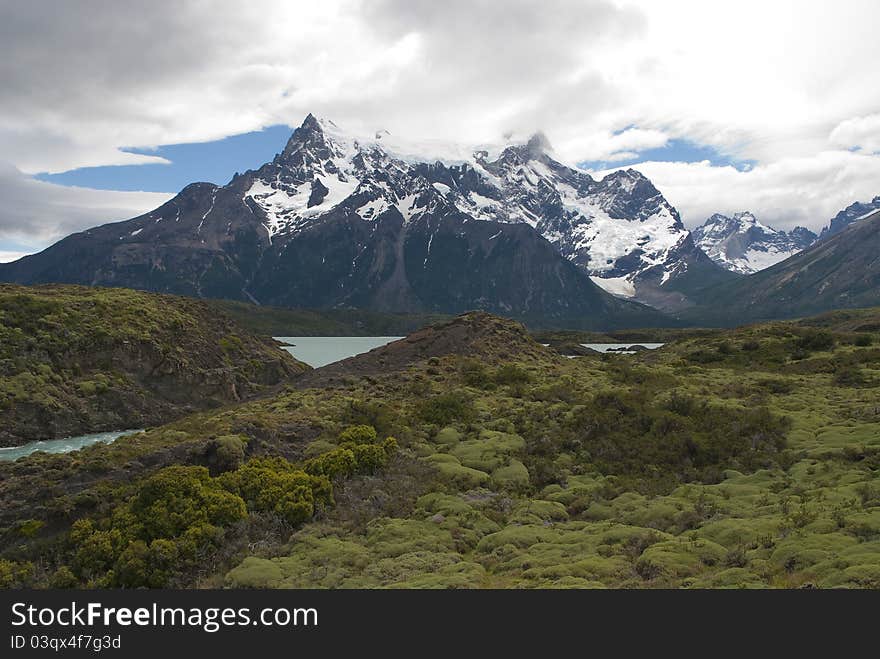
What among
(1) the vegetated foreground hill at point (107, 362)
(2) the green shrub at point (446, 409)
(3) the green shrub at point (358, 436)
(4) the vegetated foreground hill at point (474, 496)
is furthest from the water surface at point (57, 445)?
(3) the green shrub at point (358, 436)

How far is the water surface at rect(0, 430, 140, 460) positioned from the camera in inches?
2593

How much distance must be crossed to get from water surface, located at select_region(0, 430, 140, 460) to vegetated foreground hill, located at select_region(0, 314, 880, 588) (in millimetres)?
25286

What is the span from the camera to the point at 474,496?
3353cm

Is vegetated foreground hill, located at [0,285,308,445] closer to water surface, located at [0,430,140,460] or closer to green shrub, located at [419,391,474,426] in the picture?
water surface, located at [0,430,140,460]

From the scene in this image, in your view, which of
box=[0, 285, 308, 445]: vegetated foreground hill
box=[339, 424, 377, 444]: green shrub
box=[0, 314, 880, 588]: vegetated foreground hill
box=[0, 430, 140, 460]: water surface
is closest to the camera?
box=[0, 314, 880, 588]: vegetated foreground hill

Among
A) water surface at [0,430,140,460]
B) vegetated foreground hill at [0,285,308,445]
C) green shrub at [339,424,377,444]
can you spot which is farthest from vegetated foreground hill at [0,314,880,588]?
vegetated foreground hill at [0,285,308,445]

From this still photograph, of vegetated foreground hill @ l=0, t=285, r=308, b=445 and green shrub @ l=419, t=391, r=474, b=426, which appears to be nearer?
green shrub @ l=419, t=391, r=474, b=426

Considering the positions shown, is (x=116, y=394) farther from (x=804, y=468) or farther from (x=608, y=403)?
(x=804, y=468)

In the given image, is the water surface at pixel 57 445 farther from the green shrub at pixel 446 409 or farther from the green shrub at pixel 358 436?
the green shrub at pixel 358 436

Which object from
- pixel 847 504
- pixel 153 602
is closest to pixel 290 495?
pixel 153 602

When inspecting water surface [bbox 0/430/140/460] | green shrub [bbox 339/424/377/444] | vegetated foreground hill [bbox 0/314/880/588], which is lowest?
water surface [bbox 0/430/140/460]

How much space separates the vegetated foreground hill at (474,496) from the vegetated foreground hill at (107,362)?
1337 inches

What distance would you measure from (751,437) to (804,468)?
20.1 ft

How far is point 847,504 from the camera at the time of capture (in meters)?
26.6
